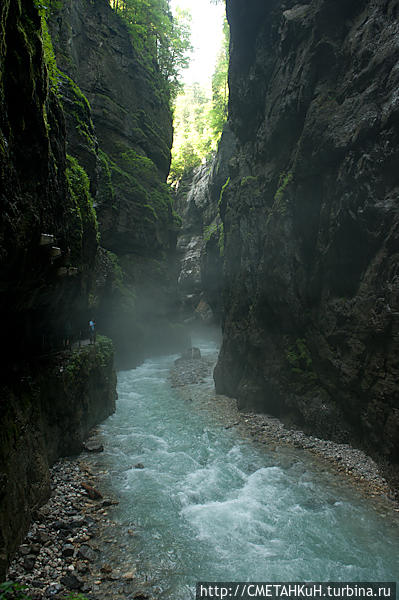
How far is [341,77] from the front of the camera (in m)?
12.7

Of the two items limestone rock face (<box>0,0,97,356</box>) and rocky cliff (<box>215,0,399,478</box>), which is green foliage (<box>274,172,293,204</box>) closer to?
rocky cliff (<box>215,0,399,478</box>)

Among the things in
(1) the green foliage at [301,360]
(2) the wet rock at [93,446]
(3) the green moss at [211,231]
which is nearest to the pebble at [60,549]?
(2) the wet rock at [93,446]

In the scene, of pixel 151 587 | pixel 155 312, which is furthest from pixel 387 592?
pixel 155 312

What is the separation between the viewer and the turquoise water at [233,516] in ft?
23.1

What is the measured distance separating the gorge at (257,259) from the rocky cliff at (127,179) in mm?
1520

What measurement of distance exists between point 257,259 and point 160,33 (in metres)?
35.9

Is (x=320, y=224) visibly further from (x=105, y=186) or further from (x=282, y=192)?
(x=105, y=186)

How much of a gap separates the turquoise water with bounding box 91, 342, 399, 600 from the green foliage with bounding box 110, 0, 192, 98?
39.7 metres

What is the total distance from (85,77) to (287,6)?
1852 centimetres

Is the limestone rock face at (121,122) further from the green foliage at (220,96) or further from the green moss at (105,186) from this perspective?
the green foliage at (220,96)

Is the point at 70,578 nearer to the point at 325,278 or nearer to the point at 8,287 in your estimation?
the point at 8,287

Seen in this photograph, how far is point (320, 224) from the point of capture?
44.6 feet

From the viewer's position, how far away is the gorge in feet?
23.6

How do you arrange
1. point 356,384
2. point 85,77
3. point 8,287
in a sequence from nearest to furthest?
point 8,287, point 356,384, point 85,77
